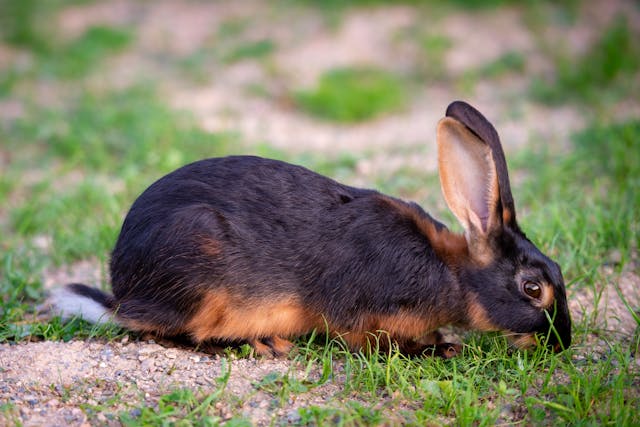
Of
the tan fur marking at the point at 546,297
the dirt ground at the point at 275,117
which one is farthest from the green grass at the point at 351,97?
the tan fur marking at the point at 546,297

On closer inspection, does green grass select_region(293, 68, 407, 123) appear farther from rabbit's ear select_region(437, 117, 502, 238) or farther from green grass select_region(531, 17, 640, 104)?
rabbit's ear select_region(437, 117, 502, 238)

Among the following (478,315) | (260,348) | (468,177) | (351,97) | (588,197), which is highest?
(351,97)

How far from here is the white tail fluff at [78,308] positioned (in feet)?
13.1

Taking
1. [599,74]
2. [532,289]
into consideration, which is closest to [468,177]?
[532,289]

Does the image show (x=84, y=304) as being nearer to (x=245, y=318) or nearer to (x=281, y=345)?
(x=245, y=318)

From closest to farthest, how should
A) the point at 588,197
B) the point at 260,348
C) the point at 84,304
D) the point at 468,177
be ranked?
the point at 468,177 → the point at 260,348 → the point at 84,304 → the point at 588,197

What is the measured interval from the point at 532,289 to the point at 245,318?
4.58 ft

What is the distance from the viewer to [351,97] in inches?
322

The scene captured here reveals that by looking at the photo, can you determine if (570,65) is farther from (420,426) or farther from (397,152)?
(420,426)

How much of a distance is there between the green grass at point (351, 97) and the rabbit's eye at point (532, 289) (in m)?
4.57

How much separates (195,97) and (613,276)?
5258mm

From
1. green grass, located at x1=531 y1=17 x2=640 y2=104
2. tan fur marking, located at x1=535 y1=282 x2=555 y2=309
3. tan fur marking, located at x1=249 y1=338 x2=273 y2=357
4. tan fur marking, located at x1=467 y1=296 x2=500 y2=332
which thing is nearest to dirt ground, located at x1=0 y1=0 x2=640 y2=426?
tan fur marking, located at x1=249 y1=338 x2=273 y2=357

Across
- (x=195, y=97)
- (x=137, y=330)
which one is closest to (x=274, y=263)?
(x=137, y=330)

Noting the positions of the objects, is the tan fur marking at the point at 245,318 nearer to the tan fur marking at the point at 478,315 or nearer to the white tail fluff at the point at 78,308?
the white tail fluff at the point at 78,308
